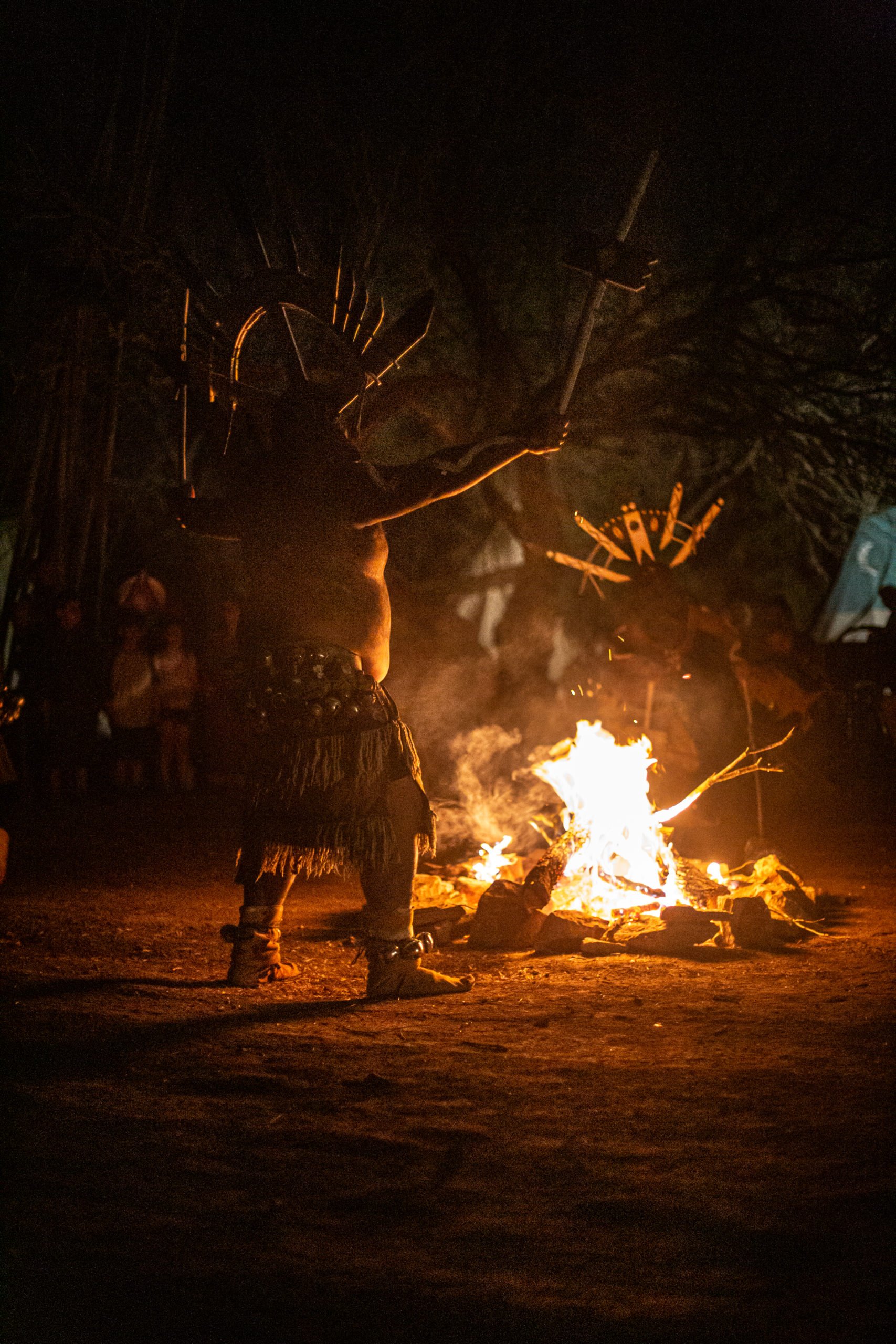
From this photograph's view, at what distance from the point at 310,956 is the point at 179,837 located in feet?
11.2

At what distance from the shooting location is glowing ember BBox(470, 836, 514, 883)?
21.6 ft

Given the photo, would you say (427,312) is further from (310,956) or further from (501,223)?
(501,223)

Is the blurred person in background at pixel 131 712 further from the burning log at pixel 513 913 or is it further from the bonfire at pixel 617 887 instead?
the burning log at pixel 513 913

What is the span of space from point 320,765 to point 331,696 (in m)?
0.25

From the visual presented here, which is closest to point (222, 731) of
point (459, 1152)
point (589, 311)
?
point (589, 311)

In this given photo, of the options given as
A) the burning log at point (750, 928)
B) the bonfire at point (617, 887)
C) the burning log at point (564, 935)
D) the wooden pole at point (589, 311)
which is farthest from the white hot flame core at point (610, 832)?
the wooden pole at point (589, 311)

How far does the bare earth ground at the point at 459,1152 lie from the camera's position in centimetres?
220

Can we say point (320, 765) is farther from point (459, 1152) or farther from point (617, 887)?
point (617, 887)

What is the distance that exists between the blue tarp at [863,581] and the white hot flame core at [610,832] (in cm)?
916

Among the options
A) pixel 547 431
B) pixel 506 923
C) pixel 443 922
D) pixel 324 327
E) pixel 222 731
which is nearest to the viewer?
pixel 547 431

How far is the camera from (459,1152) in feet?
9.38

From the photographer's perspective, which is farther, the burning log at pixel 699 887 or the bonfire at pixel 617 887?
the burning log at pixel 699 887

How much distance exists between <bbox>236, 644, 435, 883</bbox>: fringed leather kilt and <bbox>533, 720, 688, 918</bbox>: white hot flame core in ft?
5.51

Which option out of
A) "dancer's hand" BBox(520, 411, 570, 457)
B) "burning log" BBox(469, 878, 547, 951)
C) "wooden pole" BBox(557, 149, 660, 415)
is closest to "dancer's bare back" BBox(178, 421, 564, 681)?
"dancer's hand" BBox(520, 411, 570, 457)
